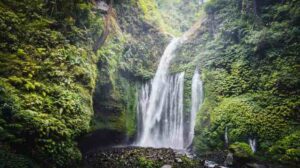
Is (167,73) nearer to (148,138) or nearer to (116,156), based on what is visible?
(148,138)

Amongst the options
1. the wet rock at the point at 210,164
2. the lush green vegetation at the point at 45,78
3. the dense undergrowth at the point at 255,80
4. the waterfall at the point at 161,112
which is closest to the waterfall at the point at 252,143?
the dense undergrowth at the point at 255,80

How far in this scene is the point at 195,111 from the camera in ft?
42.1

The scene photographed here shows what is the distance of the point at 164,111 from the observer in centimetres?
1410

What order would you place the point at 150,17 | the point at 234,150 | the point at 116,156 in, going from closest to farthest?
the point at 234,150
the point at 116,156
the point at 150,17

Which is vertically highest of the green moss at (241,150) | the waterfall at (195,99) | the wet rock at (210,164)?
the waterfall at (195,99)

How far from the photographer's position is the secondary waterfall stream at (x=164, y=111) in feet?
42.9

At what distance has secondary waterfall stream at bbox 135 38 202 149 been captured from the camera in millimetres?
13078

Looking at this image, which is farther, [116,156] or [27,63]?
[116,156]

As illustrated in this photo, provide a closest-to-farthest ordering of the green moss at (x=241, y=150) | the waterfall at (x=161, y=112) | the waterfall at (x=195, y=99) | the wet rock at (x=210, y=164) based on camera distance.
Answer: the green moss at (x=241, y=150) < the wet rock at (x=210, y=164) < the waterfall at (x=195, y=99) < the waterfall at (x=161, y=112)

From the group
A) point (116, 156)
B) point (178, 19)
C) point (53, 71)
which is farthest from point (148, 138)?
point (178, 19)

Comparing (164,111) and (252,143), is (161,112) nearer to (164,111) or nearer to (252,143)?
(164,111)

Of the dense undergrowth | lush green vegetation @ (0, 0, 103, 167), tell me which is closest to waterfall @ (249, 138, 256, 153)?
the dense undergrowth

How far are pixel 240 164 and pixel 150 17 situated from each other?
13714mm

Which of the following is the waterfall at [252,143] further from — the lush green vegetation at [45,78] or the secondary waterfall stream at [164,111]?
the lush green vegetation at [45,78]
